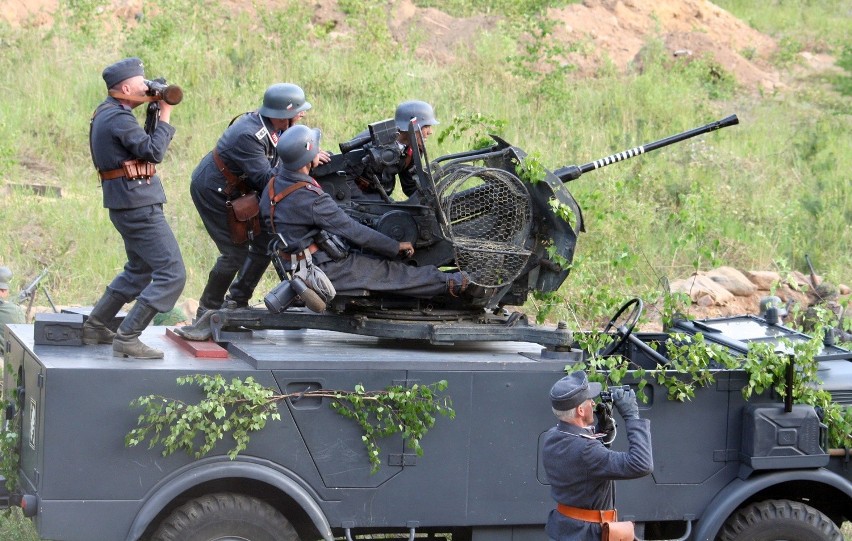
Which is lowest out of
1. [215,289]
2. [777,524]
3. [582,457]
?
[777,524]

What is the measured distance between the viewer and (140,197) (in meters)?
6.80

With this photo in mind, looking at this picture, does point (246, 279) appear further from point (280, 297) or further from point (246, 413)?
point (246, 413)

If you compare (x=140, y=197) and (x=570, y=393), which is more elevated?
(x=140, y=197)

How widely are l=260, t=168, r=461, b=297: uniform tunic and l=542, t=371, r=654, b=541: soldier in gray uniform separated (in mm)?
1459

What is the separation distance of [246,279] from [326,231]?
89 cm

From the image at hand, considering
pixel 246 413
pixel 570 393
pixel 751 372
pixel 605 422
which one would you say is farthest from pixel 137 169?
pixel 751 372

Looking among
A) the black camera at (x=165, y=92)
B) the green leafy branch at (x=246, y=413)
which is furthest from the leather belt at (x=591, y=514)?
the black camera at (x=165, y=92)

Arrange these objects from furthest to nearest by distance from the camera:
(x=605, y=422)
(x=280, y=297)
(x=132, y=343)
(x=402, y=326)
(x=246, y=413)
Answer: (x=402, y=326)
(x=280, y=297)
(x=132, y=343)
(x=246, y=413)
(x=605, y=422)

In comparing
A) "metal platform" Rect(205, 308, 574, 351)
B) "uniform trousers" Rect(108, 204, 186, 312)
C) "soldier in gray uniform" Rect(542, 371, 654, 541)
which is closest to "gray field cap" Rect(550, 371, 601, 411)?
"soldier in gray uniform" Rect(542, 371, 654, 541)

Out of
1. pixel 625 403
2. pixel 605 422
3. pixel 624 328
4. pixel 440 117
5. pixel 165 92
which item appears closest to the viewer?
pixel 625 403

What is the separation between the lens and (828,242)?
15328mm

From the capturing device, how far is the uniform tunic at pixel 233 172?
7.49 m

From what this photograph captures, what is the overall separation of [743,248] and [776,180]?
7.86 ft

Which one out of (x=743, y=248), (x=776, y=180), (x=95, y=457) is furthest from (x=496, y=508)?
(x=776, y=180)
